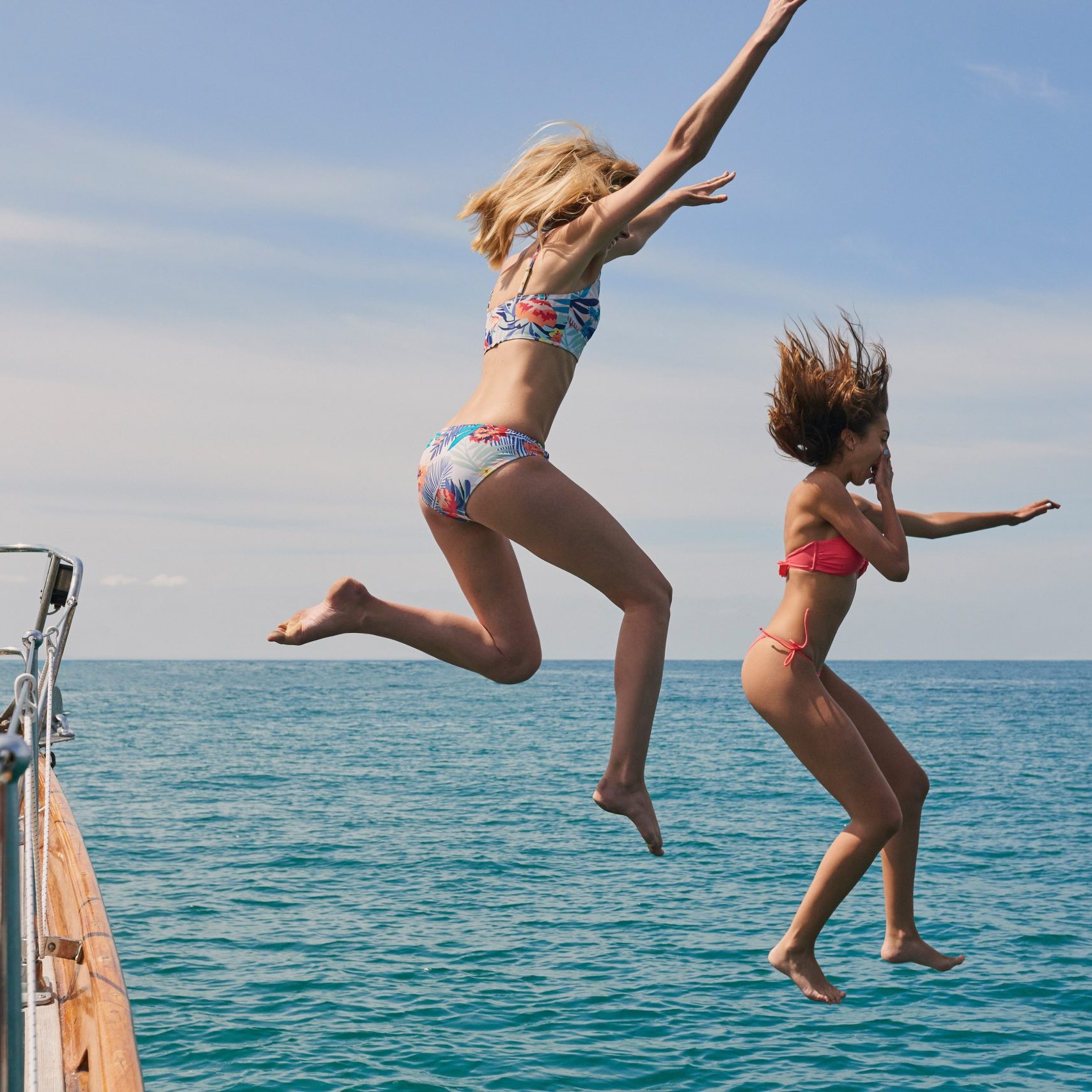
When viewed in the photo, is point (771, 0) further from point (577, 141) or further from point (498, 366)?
point (498, 366)

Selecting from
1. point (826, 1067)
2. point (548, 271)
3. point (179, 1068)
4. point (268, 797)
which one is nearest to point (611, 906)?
point (826, 1067)

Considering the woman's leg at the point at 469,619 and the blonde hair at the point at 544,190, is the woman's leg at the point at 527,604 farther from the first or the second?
the blonde hair at the point at 544,190

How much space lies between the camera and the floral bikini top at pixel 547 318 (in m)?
3.90

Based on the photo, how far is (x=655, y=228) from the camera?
4.42m

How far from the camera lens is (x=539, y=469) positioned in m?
3.78

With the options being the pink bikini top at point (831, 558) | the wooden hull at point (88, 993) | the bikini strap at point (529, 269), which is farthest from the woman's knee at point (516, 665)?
the wooden hull at point (88, 993)

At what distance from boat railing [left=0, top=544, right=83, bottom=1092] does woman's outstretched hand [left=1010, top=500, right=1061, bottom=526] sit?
3738mm

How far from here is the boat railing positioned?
1883 millimetres

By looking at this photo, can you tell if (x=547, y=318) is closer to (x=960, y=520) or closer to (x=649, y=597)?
(x=649, y=597)

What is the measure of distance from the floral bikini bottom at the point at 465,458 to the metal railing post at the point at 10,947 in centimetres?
205

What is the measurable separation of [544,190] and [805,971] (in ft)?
9.82

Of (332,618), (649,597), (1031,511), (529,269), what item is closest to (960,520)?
(1031,511)

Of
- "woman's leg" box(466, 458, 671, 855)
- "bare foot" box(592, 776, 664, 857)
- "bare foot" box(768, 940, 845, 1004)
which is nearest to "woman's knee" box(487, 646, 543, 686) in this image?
"woman's leg" box(466, 458, 671, 855)

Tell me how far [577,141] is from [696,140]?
680mm
